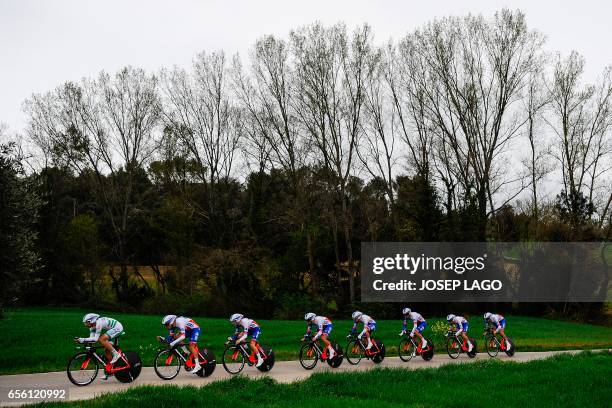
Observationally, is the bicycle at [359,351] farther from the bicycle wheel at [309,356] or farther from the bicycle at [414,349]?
the bicycle wheel at [309,356]

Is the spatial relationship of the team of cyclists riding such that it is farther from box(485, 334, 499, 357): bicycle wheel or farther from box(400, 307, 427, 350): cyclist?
box(485, 334, 499, 357): bicycle wheel

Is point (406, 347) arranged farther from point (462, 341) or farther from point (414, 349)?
point (462, 341)

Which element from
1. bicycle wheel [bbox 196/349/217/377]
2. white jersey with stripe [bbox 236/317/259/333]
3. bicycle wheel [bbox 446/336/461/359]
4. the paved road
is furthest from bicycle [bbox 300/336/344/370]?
bicycle wheel [bbox 446/336/461/359]

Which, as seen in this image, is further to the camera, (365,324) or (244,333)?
(365,324)

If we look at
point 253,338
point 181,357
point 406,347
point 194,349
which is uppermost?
point 253,338

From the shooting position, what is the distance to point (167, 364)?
14.0 m

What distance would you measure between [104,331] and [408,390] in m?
6.43

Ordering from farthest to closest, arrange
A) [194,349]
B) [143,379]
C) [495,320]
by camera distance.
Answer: [495,320] < [194,349] < [143,379]

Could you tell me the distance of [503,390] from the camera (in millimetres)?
12625

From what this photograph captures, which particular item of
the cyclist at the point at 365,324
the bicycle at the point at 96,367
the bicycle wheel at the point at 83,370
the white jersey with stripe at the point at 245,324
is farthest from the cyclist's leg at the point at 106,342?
the cyclist at the point at 365,324

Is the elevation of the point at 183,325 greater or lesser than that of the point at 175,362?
greater

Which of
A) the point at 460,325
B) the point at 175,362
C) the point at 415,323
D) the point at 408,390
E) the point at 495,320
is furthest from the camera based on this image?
the point at 495,320

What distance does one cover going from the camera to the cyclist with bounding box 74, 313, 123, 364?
12750 mm

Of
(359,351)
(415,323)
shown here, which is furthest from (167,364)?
(415,323)
